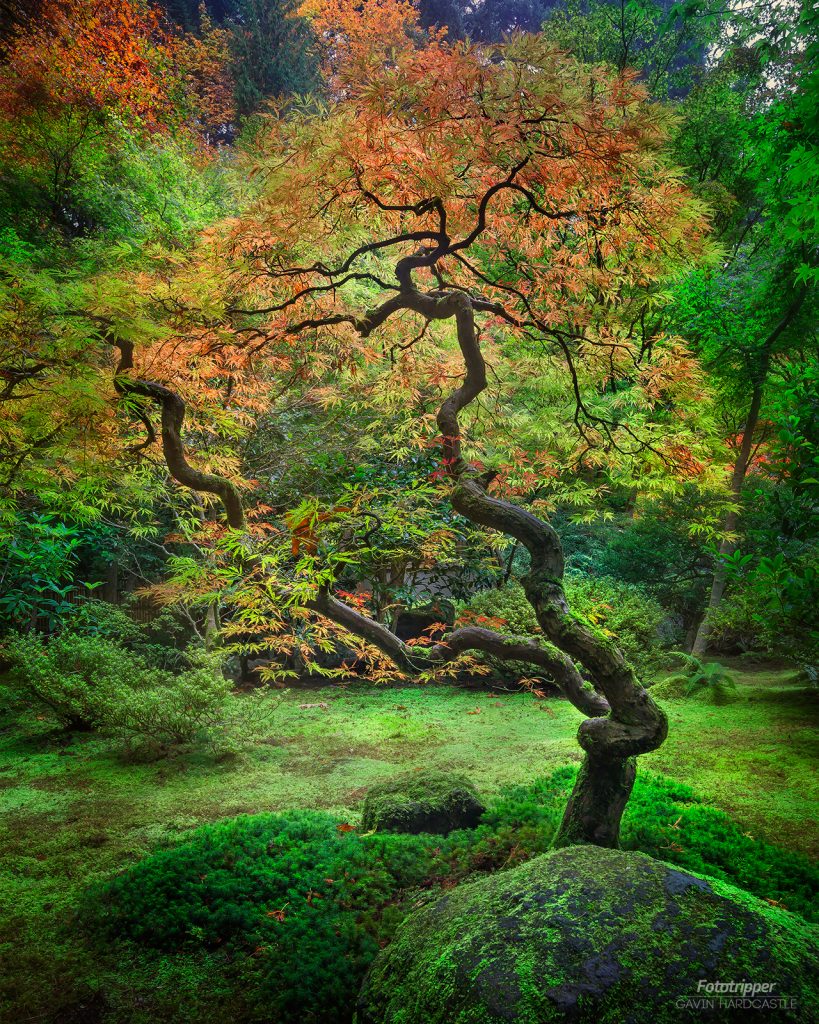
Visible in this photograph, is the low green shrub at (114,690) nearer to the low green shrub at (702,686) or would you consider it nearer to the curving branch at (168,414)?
the curving branch at (168,414)

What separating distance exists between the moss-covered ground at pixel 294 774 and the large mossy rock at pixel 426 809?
1.75ft

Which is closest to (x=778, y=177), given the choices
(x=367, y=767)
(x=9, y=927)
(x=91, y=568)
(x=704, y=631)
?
(x=704, y=631)

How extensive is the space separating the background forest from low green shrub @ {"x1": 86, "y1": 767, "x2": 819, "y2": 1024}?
0.7 inches

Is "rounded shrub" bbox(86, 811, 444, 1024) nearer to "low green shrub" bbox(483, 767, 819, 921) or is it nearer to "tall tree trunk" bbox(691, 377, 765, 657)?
"low green shrub" bbox(483, 767, 819, 921)

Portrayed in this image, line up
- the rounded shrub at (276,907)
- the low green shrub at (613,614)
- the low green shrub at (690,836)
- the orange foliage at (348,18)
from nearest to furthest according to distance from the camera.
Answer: the rounded shrub at (276,907)
the low green shrub at (690,836)
the low green shrub at (613,614)
the orange foliage at (348,18)

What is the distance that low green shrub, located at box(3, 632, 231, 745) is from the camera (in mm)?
5004

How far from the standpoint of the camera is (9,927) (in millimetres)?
2820

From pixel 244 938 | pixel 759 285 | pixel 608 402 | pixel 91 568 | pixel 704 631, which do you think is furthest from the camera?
pixel 91 568

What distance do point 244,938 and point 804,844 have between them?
2.99m

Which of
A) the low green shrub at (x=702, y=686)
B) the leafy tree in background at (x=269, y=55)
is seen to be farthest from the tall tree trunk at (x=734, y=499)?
the leafy tree in background at (x=269, y=55)

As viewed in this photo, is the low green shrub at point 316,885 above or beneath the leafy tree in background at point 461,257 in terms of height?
beneath

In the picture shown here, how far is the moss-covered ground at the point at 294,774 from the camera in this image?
303cm

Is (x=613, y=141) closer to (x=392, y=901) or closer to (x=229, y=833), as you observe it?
(x=392, y=901)

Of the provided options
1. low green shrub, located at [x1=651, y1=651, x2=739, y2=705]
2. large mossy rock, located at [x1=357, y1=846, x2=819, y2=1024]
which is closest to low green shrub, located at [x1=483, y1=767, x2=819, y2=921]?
large mossy rock, located at [x1=357, y1=846, x2=819, y2=1024]
